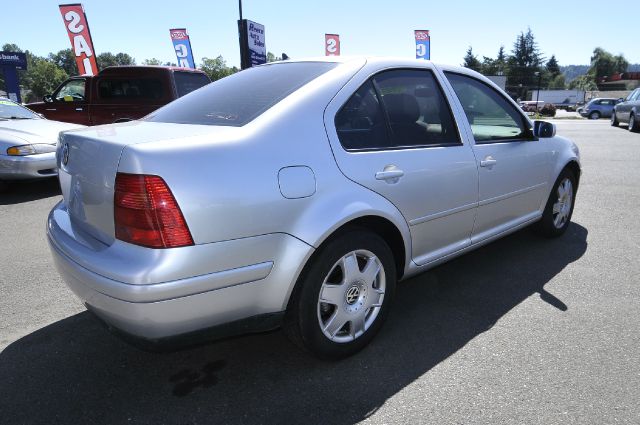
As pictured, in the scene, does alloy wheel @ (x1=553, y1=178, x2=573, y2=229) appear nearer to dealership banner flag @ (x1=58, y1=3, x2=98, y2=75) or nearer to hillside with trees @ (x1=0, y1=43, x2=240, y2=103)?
dealership banner flag @ (x1=58, y1=3, x2=98, y2=75)

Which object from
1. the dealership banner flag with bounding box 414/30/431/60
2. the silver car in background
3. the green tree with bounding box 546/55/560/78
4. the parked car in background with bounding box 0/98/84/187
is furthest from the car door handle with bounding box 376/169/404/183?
the green tree with bounding box 546/55/560/78

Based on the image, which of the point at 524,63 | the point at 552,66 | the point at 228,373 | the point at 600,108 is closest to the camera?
the point at 228,373

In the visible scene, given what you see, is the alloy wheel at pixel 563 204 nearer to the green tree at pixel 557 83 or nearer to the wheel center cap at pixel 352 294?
the wheel center cap at pixel 352 294

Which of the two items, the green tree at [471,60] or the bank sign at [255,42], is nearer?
the bank sign at [255,42]

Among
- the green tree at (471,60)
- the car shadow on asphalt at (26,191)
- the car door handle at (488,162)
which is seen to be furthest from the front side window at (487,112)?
the green tree at (471,60)

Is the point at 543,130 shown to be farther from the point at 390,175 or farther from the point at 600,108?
the point at 600,108

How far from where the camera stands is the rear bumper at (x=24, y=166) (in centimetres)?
610

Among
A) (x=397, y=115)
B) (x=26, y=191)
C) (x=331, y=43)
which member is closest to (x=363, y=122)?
(x=397, y=115)

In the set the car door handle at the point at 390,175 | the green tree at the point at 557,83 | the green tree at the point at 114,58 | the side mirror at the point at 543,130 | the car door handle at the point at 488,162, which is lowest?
the car door handle at the point at 488,162

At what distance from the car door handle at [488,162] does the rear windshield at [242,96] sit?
4.18 feet

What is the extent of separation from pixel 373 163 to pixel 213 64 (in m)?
118

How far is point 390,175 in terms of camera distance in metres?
2.50

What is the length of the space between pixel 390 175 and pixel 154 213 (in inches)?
50.3

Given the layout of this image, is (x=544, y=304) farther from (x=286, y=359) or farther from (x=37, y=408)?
(x=37, y=408)
